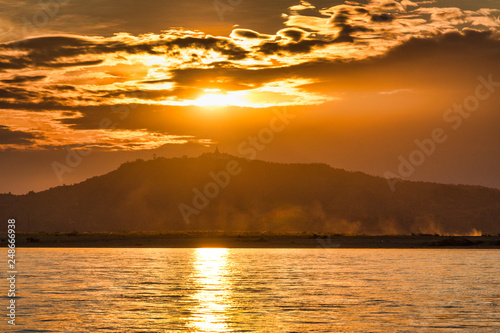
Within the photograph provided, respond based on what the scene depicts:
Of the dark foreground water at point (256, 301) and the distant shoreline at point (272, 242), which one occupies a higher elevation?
the distant shoreline at point (272, 242)

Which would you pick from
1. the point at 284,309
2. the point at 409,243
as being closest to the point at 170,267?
the point at 284,309

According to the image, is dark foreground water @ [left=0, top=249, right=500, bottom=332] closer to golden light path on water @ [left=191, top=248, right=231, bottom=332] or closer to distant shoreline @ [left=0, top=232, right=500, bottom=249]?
golden light path on water @ [left=191, top=248, right=231, bottom=332]

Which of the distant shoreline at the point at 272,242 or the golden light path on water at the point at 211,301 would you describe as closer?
the golden light path on water at the point at 211,301

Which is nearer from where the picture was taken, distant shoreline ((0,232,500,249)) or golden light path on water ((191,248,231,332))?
golden light path on water ((191,248,231,332))

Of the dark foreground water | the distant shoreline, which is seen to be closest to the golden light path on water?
the dark foreground water

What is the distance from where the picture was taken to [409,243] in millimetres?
157125

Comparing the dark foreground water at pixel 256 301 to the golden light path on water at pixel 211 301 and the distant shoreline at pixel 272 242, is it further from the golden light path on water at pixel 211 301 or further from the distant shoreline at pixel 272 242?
the distant shoreline at pixel 272 242

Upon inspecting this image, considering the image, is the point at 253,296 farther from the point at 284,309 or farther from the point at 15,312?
the point at 15,312

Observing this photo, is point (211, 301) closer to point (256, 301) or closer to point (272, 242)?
point (256, 301)

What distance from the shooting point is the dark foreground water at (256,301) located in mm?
33969

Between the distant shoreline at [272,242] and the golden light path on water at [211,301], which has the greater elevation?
the distant shoreline at [272,242]

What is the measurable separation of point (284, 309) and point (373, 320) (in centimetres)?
626

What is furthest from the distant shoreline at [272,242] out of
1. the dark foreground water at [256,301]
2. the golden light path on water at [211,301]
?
the golden light path on water at [211,301]

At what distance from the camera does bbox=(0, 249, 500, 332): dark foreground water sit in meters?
34.0
